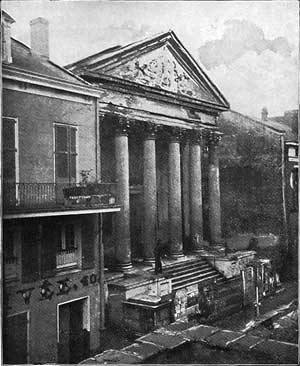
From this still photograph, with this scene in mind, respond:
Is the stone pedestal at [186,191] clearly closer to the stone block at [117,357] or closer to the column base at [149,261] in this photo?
the column base at [149,261]

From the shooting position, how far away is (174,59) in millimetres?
6035

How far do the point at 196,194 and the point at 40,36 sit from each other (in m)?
2.84

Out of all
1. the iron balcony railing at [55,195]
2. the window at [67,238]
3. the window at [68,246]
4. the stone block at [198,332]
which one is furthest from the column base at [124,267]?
the stone block at [198,332]

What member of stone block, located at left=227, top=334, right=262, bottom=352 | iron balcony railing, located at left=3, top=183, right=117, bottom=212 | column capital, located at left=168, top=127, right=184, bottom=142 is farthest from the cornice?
stone block, located at left=227, top=334, right=262, bottom=352

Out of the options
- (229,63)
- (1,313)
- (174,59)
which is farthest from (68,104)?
(1,313)

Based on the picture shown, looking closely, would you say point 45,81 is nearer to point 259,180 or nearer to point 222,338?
point 259,180

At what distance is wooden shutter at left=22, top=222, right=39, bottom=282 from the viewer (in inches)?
201

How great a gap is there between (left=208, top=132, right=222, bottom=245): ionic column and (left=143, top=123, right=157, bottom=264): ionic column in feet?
2.48

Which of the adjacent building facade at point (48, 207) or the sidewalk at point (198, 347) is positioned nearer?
the adjacent building facade at point (48, 207)

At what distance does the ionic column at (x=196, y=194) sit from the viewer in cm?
623

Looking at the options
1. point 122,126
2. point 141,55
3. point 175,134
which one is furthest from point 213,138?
point 141,55

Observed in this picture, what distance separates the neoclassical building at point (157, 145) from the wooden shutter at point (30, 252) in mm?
877

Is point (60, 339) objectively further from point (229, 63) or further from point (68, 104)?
point (229, 63)

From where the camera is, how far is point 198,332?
18.3ft
